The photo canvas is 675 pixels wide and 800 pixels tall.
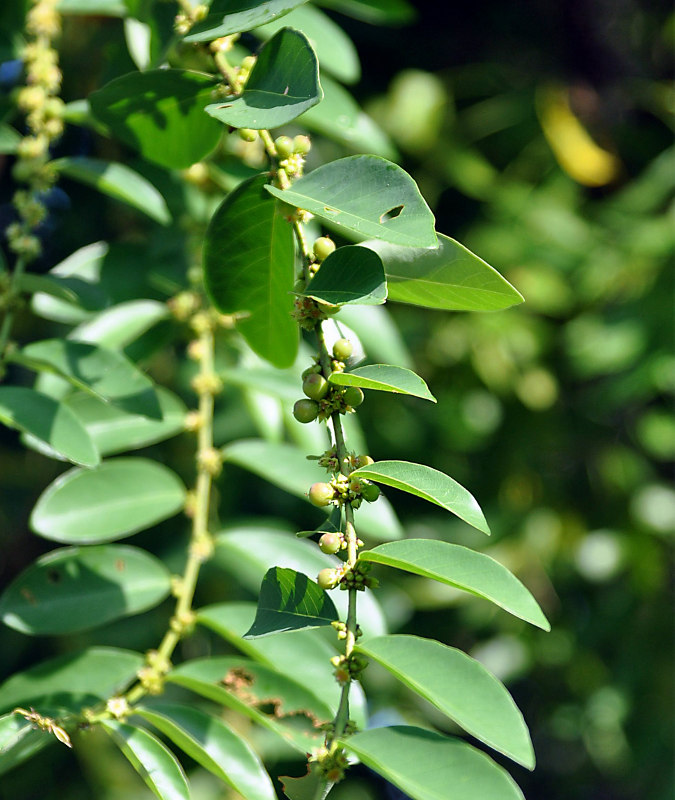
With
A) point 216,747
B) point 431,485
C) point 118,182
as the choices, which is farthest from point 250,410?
point 431,485

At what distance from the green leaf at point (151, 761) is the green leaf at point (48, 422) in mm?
171

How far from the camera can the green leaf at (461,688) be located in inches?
15.8

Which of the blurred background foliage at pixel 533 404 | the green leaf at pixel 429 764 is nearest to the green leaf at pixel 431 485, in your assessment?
the green leaf at pixel 429 764

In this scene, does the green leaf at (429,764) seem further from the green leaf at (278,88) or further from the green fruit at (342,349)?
the green leaf at (278,88)

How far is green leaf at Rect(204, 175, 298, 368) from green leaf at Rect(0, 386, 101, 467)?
0.44 feet

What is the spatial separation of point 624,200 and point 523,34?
58 cm

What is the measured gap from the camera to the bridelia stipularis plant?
1.46 feet

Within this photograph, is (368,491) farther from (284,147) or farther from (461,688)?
(284,147)

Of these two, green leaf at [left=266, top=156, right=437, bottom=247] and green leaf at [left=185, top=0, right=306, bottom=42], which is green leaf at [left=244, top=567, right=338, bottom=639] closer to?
green leaf at [left=266, top=156, right=437, bottom=247]

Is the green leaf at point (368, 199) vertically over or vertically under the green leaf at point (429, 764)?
over

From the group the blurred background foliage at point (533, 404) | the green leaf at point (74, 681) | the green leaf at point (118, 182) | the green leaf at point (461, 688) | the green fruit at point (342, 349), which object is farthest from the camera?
the blurred background foliage at point (533, 404)

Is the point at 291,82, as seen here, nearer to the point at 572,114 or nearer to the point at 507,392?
the point at 507,392

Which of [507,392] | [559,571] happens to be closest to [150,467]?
[507,392]

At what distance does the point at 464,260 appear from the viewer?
1.60 ft
